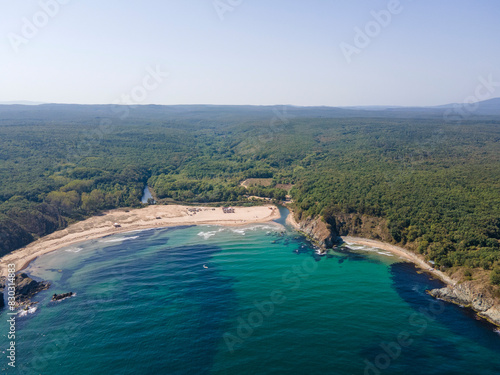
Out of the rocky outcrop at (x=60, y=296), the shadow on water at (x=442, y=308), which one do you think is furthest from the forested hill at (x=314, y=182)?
the rocky outcrop at (x=60, y=296)

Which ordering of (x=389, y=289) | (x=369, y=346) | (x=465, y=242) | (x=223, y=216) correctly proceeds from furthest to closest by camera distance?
(x=223, y=216), (x=465, y=242), (x=389, y=289), (x=369, y=346)

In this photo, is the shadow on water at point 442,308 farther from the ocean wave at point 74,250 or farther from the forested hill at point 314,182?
the ocean wave at point 74,250

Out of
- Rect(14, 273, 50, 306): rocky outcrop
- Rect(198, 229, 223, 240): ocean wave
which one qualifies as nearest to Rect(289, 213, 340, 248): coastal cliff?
Rect(198, 229, 223, 240): ocean wave

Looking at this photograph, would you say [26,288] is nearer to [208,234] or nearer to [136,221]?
[136,221]

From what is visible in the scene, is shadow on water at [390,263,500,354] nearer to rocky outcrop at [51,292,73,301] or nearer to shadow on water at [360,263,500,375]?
shadow on water at [360,263,500,375]

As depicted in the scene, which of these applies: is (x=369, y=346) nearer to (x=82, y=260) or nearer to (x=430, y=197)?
(x=430, y=197)

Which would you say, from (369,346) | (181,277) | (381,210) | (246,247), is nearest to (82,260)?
(181,277)
